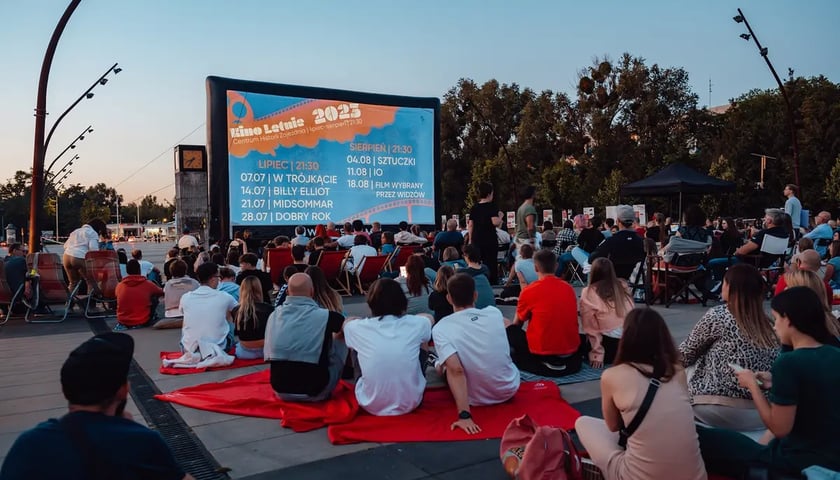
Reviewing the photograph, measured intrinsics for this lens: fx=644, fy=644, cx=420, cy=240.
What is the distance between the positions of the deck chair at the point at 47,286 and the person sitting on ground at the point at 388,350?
7.51 metres

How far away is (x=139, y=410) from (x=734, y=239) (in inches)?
366

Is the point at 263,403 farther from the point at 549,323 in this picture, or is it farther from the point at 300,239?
the point at 300,239

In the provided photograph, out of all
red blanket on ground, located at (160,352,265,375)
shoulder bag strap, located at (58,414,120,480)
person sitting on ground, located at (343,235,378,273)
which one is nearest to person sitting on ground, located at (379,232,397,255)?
person sitting on ground, located at (343,235,378,273)

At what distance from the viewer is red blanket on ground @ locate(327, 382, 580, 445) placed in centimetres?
404

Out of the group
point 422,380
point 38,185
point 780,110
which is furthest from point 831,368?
point 780,110

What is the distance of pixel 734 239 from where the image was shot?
10516mm

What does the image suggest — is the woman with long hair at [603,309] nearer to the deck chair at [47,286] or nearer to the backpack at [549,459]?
the backpack at [549,459]

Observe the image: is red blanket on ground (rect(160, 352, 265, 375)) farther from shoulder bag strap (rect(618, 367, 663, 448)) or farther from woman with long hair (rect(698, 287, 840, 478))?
woman with long hair (rect(698, 287, 840, 478))

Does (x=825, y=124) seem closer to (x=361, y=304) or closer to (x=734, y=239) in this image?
(x=734, y=239)

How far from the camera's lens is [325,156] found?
1627 centimetres

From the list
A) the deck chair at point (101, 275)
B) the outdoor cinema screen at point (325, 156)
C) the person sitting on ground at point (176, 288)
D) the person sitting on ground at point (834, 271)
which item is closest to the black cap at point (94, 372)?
the person sitting on ground at point (176, 288)

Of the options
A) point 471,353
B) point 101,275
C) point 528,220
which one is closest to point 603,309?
point 471,353

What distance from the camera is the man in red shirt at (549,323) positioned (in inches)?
210

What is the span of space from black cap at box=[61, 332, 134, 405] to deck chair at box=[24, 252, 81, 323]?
9228 mm
